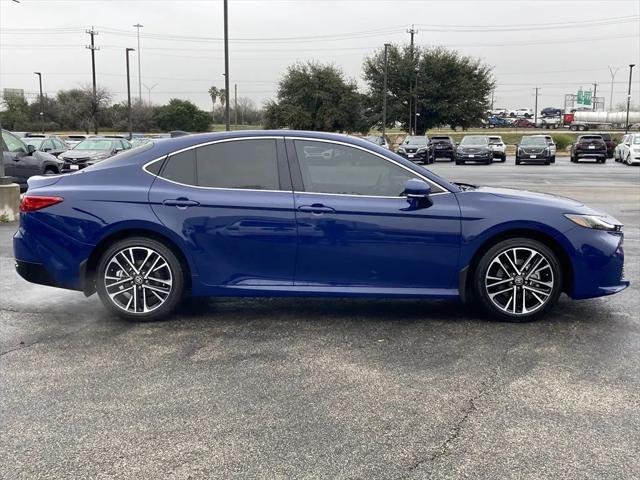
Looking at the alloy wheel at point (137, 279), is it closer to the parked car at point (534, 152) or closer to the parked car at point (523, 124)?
the parked car at point (534, 152)

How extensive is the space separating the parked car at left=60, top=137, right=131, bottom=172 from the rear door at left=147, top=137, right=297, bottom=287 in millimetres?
17038

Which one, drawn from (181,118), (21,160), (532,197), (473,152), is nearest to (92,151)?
(21,160)

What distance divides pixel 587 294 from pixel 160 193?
365 cm

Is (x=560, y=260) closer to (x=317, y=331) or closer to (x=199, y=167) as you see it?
(x=317, y=331)

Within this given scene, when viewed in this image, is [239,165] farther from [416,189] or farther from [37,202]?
[37,202]

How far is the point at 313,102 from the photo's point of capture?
58844mm

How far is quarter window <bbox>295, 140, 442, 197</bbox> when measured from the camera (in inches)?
212

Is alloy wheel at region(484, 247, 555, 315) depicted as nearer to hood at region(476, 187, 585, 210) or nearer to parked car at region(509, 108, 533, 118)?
hood at region(476, 187, 585, 210)

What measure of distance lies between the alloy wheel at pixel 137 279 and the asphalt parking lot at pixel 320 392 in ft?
0.70

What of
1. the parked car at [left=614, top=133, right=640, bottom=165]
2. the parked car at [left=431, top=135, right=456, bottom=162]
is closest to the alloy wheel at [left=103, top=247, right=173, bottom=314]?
the parked car at [left=614, top=133, right=640, bottom=165]

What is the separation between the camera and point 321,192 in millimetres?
5344

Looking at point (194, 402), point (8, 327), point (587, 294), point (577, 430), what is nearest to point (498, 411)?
point (577, 430)

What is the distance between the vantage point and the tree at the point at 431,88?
61969mm

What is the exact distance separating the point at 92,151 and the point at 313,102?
37.4 meters
